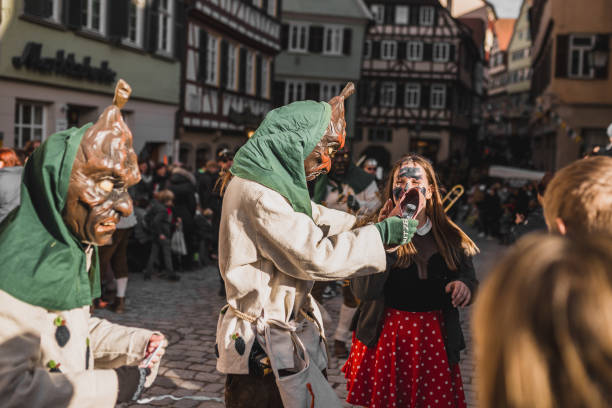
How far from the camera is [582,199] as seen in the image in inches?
80.7

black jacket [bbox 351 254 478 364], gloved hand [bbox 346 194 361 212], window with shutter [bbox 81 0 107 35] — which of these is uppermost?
window with shutter [bbox 81 0 107 35]

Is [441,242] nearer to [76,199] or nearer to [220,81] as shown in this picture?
[76,199]

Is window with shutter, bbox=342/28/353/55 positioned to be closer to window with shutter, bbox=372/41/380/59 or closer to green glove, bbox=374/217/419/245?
window with shutter, bbox=372/41/380/59

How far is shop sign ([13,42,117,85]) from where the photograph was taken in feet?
43.5

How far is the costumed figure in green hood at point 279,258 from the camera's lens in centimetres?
253

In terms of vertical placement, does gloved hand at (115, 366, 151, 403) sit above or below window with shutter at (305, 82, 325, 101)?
below

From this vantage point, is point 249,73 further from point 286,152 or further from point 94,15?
point 286,152

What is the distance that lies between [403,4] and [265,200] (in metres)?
42.5

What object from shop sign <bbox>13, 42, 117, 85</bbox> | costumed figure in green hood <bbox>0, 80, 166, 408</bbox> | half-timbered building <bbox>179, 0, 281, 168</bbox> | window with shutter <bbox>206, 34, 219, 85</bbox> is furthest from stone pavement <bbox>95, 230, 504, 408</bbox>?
window with shutter <bbox>206, 34, 219, 85</bbox>

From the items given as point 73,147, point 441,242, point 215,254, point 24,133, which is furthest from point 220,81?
point 73,147

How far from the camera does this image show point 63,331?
2.07 meters

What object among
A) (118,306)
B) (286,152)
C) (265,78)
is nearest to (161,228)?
(118,306)

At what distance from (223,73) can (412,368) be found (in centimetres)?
2020

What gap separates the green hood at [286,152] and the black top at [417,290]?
123 cm
